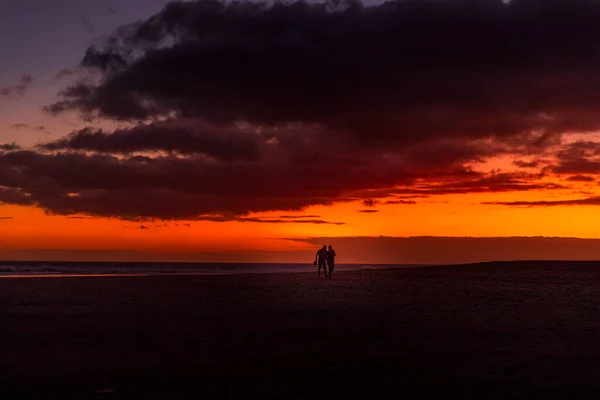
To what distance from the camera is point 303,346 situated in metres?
18.6

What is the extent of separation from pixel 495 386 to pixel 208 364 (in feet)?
21.5

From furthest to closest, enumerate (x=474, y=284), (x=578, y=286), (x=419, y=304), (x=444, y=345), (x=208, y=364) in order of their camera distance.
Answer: (x=474, y=284) < (x=578, y=286) < (x=419, y=304) < (x=444, y=345) < (x=208, y=364)

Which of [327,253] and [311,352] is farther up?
[327,253]

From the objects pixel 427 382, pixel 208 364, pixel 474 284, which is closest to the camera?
pixel 427 382

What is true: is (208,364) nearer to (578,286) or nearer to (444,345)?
(444,345)

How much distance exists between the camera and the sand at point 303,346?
13.7 metres

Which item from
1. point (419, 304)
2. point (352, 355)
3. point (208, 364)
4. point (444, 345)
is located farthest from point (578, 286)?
point (208, 364)

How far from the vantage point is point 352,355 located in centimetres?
1711

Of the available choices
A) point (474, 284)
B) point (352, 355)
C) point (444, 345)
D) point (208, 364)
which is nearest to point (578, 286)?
point (474, 284)

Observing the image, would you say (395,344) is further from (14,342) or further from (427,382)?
(14,342)

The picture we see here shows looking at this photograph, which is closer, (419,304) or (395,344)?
(395,344)

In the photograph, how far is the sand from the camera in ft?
44.9

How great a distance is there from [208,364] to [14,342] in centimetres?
723

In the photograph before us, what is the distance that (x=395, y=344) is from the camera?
62.1ft
